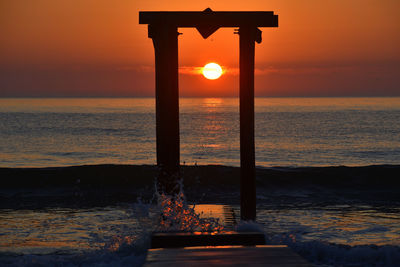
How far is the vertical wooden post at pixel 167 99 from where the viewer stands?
370 inches

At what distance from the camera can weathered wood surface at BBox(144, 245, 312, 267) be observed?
212 inches

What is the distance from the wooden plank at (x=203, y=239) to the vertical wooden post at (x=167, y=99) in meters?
2.56

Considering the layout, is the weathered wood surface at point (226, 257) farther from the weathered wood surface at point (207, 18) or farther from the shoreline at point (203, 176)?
the shoreline at point (203, 176)

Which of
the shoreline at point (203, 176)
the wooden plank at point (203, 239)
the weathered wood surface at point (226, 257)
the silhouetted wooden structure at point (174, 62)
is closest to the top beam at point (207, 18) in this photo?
the silhouetted wooden structure at point (174, 62)

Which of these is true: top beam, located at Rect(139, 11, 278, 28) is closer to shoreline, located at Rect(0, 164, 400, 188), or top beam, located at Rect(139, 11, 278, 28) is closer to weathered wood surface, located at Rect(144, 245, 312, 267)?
weathered wood surface, located at Rect(144, 245, 312, 267)

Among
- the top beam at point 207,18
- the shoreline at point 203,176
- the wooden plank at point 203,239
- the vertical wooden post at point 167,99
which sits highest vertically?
the top beam at point 207,18

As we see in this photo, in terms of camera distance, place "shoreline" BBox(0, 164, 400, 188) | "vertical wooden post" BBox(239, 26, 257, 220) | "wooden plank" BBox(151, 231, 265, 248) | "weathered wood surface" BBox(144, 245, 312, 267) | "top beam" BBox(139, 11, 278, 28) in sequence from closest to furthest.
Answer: "weathered wood surface" BBox(144, 245, 312, 267), "wooden plank" BBox(151, 231, 265, 248), "top beam" BBox(139, 11, 278, 28), "vertical wooden post" BBox(239, 26, 257, 220), "shoreline" BBox(0, 164, 400, 188)

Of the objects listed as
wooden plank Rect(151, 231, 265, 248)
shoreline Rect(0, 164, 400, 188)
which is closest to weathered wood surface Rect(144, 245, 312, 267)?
wooden plank Rect(151, 231, 265, 248)

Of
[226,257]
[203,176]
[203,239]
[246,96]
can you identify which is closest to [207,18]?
[246,96]

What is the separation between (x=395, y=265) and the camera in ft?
28.1

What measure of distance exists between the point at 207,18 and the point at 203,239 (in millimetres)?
4299

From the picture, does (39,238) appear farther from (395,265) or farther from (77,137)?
(77,137)

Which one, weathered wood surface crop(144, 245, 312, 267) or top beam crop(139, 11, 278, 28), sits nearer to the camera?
weathered wood surface crop(144, 245, 312, 267)

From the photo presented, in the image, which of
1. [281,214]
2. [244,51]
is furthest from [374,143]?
[244,51]
